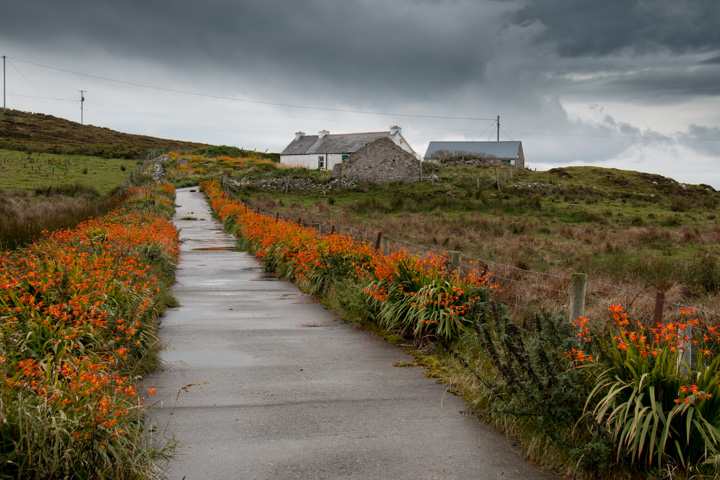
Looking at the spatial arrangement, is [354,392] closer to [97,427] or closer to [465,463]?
[465,463]

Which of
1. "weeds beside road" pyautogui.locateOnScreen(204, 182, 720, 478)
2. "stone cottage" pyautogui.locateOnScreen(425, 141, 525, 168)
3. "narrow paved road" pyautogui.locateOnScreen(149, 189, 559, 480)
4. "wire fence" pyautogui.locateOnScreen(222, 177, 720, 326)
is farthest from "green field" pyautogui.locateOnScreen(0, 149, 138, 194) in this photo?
"weeds beside road" pyautogui.locateOnScreen(204, 182, 720, 478)

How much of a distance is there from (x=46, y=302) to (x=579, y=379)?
5940 mm

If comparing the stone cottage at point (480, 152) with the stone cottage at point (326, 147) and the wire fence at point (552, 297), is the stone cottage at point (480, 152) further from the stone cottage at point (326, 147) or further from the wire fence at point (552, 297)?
the wire fence at point (552, 297)

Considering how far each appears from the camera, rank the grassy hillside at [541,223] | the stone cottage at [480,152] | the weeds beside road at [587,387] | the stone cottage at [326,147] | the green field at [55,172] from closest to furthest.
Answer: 1. the weeds beside road at [587,387]
2. the grassy hillside at [541,223]
3. the green field at [55,172]
4. the stone cottage at [326,147]
5. the stone cottage at [480,152]

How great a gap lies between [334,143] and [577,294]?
6649 cm

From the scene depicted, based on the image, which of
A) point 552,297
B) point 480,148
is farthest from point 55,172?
point 480,148

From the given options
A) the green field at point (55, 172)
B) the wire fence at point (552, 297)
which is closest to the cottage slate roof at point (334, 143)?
the green field at point (55, 172)

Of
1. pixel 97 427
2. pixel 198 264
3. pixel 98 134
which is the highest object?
pixel 98 134

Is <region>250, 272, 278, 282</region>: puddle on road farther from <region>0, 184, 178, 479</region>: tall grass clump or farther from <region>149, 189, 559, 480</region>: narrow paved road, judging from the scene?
<region>149, 189, 559, 480</region>: narrow paved road

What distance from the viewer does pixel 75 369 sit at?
16.5ft

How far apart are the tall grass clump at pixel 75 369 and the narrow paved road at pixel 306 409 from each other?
17.8 inches

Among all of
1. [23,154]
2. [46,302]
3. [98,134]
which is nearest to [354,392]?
[46,302]

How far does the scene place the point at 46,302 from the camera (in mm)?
7078

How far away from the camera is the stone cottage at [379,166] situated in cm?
5006
